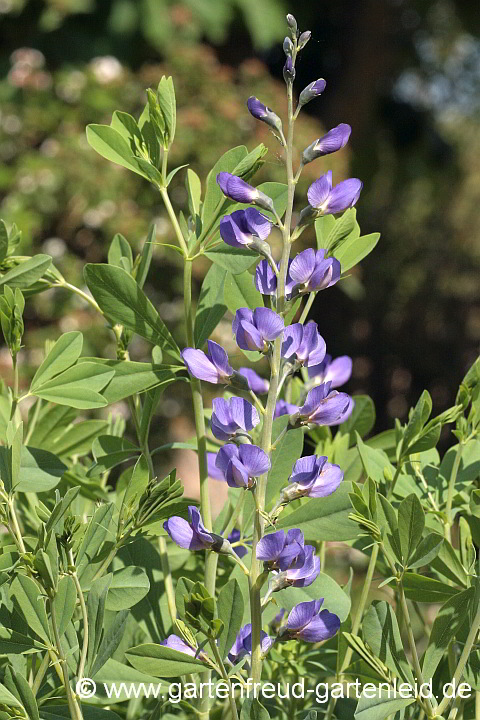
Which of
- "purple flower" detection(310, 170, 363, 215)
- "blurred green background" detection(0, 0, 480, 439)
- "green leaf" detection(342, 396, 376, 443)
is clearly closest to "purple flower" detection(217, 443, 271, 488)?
"purple flower" detection(310, 170, 363, 215)

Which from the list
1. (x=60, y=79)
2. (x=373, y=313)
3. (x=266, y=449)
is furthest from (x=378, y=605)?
(x=373, y=313)

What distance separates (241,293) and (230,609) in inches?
6.9

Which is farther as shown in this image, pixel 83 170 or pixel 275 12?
pixel 275 12

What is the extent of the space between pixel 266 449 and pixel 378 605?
0.07 meters

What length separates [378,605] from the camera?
1.14ft

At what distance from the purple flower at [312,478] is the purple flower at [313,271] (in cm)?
7

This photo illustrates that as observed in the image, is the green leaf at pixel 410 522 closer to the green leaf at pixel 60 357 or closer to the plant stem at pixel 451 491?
the plant stem at pixel 451 491

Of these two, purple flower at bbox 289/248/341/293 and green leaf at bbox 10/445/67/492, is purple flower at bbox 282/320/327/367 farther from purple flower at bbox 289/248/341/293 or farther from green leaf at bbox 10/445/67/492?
green leaf at bbox 10/445/67/492

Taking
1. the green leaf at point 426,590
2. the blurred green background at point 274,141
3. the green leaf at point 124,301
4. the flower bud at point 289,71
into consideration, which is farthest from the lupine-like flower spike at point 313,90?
the blurred green background at point 274,141

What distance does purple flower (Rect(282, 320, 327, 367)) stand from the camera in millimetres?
376

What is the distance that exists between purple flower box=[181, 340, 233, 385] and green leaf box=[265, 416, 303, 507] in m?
0.05

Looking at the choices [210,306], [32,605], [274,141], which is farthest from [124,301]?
[274,141]

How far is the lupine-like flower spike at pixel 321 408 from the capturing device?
0.37 metres

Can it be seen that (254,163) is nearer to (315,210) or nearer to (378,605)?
(315,210)
